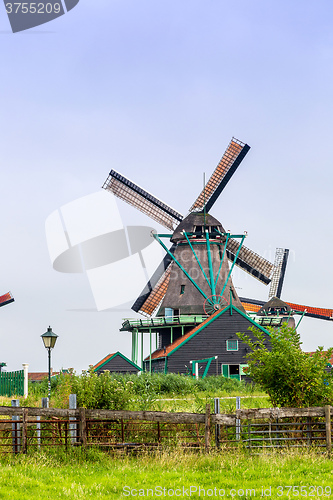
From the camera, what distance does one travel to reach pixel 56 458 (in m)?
14.0

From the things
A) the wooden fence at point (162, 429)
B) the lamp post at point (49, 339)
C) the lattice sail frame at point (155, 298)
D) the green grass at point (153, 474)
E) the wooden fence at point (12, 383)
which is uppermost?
the lattice sail frame at point (155, 298)

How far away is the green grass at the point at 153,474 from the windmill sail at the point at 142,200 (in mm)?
36829

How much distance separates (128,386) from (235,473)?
7.66 m

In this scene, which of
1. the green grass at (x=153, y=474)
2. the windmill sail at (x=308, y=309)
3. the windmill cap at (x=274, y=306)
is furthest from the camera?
the windmill sail at (x=308, y=309)

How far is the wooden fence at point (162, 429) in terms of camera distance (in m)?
14.7

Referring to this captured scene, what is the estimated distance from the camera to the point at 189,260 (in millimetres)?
46000

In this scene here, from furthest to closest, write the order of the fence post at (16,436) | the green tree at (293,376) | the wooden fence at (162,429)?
the green tree at (293,376) < the fence post at (16,436) < the wooden fence at (162,429)

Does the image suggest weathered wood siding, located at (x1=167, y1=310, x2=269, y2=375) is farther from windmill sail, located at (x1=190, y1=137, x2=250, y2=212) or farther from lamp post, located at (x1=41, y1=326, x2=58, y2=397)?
lamp post, located at (x1=41, y1=326, x2=58, y2=397)

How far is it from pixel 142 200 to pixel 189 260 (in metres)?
7.40

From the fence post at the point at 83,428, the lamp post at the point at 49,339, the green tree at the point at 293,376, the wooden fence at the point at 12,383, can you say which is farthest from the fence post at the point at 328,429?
the wooden fence at the point at 12,383

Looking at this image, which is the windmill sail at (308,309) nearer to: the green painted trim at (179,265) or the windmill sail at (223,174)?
the windmill sail at (223,174)

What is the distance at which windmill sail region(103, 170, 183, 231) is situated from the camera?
167 feet

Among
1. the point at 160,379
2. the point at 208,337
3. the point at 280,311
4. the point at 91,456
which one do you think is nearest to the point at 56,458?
the point at 91,456

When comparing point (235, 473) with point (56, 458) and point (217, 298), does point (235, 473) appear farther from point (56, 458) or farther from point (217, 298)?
point (217, 298)
